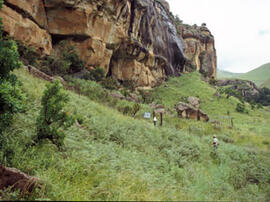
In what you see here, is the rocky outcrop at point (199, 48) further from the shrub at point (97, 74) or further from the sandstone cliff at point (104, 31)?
the shrub at point (97, 74)

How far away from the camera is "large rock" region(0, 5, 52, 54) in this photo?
1614 centimetres

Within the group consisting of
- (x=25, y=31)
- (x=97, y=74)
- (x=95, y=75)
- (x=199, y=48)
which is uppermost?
(x=199, y=48)

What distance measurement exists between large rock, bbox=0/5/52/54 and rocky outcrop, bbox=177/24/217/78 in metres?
45.3

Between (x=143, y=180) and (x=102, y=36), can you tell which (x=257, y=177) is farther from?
(x=102, y=36)

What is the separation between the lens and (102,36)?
81.8 ft

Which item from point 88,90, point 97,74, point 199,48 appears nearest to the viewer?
point 88,90

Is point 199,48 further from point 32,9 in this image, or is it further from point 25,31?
point 25,31

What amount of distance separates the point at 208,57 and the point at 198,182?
73.0m

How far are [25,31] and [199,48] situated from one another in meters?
61.2

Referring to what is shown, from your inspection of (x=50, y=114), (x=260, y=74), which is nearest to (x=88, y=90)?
(x=50, y=114)

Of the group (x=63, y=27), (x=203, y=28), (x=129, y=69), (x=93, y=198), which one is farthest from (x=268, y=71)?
(x=93, y=198)

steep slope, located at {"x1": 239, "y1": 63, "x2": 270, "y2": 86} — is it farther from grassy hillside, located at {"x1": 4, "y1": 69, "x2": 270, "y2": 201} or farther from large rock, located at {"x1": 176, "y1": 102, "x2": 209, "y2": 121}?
grassy hillside, located at {"x1": 4, "y1": 69, "x2": 270, "y2": 201}

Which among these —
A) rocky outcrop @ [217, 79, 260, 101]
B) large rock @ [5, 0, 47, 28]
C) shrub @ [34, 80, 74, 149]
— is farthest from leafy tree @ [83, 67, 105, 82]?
rocky outcrop @ [217, 79, 260, 101]

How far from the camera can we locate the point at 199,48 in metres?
65.0
